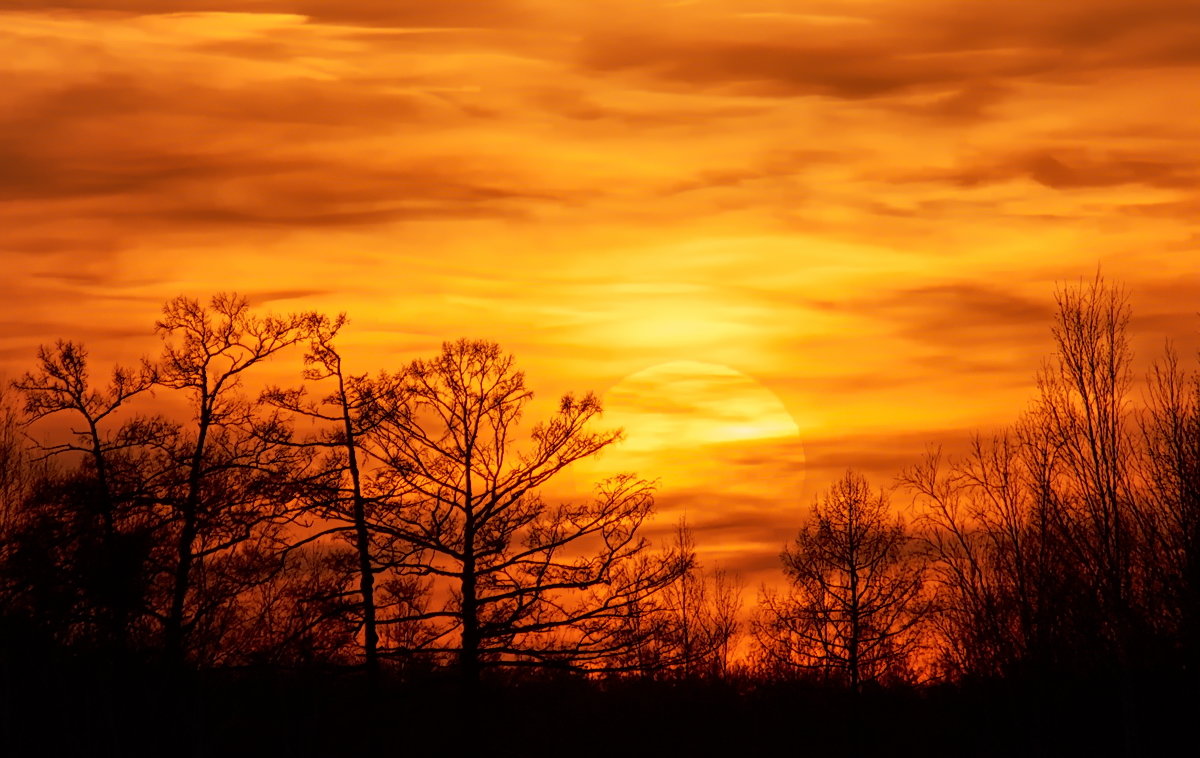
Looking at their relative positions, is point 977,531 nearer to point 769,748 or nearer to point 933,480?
point 933,480

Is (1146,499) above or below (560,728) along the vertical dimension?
above

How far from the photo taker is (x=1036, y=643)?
40312 millimetres

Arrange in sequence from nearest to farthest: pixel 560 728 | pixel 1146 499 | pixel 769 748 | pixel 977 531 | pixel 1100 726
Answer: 1. pixel 1146 499
2. pixel 1100 726
3. pixel 977 531
4. pixel 560 728
5. pixel 769 748

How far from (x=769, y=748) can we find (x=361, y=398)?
26.0 meters

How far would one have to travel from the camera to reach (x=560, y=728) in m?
51.2

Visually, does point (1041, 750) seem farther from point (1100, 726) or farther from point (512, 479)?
point (512, 479)

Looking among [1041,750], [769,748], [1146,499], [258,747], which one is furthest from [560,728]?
[1146,499]

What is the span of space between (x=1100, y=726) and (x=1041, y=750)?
303 centimetres

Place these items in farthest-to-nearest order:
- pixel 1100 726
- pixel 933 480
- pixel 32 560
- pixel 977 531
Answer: pixel 933 480
pixel 977 531
pixel 1100 726
pixel 32 560

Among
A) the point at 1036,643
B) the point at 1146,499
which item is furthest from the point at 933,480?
the point at 1146,499

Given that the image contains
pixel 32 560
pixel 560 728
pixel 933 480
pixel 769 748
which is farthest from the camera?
pixel 769 748

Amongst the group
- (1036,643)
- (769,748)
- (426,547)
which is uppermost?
(426,547)

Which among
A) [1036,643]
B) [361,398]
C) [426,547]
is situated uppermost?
[361,398]

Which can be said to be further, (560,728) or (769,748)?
(769,748)
